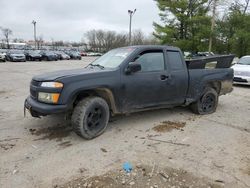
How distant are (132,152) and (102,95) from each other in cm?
126

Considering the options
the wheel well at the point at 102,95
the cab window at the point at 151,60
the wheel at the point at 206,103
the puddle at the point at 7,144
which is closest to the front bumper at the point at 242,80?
the wheel at the point at 206,103

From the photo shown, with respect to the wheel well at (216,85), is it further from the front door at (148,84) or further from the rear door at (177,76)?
the front door at (148,84)

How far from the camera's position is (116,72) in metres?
4.27

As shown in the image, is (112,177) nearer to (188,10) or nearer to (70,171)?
(70,171)

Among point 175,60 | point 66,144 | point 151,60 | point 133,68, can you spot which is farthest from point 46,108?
point 175,60

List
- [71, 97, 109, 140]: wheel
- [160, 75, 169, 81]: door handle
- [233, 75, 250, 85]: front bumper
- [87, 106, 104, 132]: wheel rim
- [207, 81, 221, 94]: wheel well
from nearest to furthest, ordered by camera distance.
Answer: [71, 97, 109, 140]: wheel → [87, 106, 104, 132]: wheel rim → [160, 75, 169, 81]: door handle → [207, 81, 221, 94]: wheel well → [233, 75, 250, 85]: front bumper

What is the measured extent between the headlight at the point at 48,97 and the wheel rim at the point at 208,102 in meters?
3.71

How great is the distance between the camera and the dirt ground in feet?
9.65

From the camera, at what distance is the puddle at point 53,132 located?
13.8ft

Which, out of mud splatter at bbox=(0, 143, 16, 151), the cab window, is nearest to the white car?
the cab window

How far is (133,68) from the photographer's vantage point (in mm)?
→ 4301

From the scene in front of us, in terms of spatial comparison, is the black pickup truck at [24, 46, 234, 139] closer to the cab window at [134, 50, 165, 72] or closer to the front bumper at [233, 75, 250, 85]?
the cab window at [134, 50, 165, 72]

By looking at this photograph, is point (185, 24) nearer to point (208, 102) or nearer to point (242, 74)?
point (242, 74)

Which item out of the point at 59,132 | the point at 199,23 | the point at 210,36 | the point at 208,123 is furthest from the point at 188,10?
the point at 59,132
